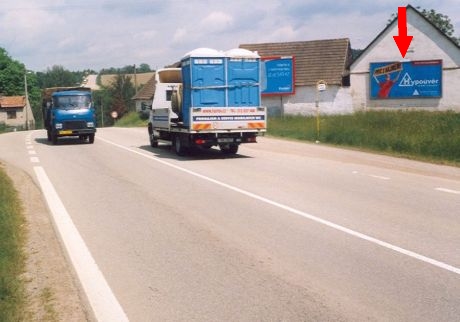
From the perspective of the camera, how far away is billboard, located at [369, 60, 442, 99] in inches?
1567

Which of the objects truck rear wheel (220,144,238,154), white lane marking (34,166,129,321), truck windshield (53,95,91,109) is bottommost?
white lane marking (34,166,129,321)

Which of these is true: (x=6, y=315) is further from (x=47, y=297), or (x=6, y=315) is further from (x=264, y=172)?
(x=264, y=172)

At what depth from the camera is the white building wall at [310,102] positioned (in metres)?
43.2

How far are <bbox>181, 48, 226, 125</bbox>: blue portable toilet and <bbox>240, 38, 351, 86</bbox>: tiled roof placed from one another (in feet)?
87.5

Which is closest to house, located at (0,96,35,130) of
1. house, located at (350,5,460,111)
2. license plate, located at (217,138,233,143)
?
house, located at (350,5,460,111)

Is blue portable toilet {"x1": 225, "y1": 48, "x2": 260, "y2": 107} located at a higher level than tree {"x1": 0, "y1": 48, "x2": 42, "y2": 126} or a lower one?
lower

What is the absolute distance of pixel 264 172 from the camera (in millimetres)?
14773

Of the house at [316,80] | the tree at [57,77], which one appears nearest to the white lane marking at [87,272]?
the house at [316,80]

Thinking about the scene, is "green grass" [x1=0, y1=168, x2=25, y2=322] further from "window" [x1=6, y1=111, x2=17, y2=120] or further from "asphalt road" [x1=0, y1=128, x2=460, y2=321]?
"window" [x1=6, y1=111, x2=17, y2=120]

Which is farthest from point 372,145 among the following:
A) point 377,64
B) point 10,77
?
point 10,77

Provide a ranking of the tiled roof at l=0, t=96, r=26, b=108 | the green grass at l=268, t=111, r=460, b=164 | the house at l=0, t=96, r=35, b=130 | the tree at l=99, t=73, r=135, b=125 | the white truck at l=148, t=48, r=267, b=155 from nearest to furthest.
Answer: the white truck at l=148, t=48, r=267, b=155 → the green grass at l=268, t=111, r=460, b=164 → the tree at l=99, t=73, r=135, b=125 → the tiled roof at l=0, t=96, r=26, b=108 → the house at l=0, t=96, r=35, b=130

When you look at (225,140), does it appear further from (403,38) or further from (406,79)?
(403,38)

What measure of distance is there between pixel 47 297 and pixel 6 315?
606 millimetres

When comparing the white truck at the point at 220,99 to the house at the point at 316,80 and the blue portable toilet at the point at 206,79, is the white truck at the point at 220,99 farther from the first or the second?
the house at the point at 316,80
